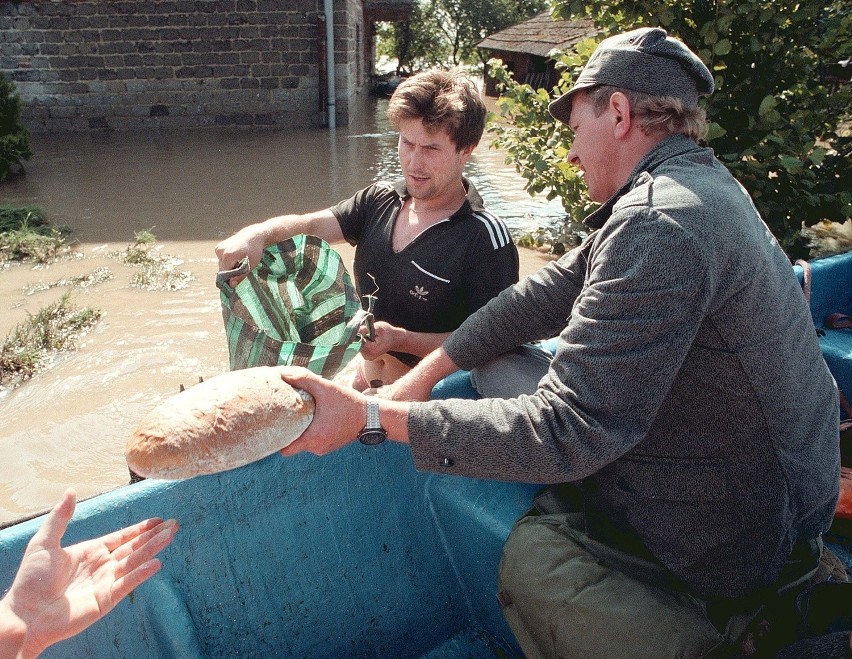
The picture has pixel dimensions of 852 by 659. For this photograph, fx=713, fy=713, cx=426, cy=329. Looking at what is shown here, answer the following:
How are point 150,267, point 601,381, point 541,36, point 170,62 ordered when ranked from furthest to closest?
point 541,36 < point 170,62 < point 150,267 < point 601,381

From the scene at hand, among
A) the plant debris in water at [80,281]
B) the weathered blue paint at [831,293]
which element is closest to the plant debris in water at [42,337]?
the plant debris in water at [80,281]

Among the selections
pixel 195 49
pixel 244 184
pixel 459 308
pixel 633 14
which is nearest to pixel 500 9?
pixel 195 49

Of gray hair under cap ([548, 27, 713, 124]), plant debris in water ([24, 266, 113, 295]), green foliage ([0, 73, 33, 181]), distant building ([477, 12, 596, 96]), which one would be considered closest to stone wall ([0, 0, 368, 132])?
Answer: green foliage ([0, 73, 33, 181])

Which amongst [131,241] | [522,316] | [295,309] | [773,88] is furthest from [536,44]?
[522,316]

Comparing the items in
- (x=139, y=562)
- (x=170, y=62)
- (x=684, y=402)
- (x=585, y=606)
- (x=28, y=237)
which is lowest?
(x=28, y=237)

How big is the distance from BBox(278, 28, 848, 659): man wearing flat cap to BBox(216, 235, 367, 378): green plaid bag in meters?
0.58

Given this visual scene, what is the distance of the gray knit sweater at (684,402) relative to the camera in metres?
1.40

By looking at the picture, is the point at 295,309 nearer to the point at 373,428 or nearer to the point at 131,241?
the point at 373,428

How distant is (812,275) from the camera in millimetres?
3500

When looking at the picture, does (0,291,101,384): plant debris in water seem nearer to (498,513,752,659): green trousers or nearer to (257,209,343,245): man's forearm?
(257,209,343,245): man's forearm

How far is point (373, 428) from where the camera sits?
1617 mm

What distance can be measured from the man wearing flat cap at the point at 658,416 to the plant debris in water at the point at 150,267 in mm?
4984

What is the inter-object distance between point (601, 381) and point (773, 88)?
420 cm

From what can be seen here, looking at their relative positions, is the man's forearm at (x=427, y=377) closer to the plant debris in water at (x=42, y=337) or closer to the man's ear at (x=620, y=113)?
the man's ear at (x=620, y=113)
